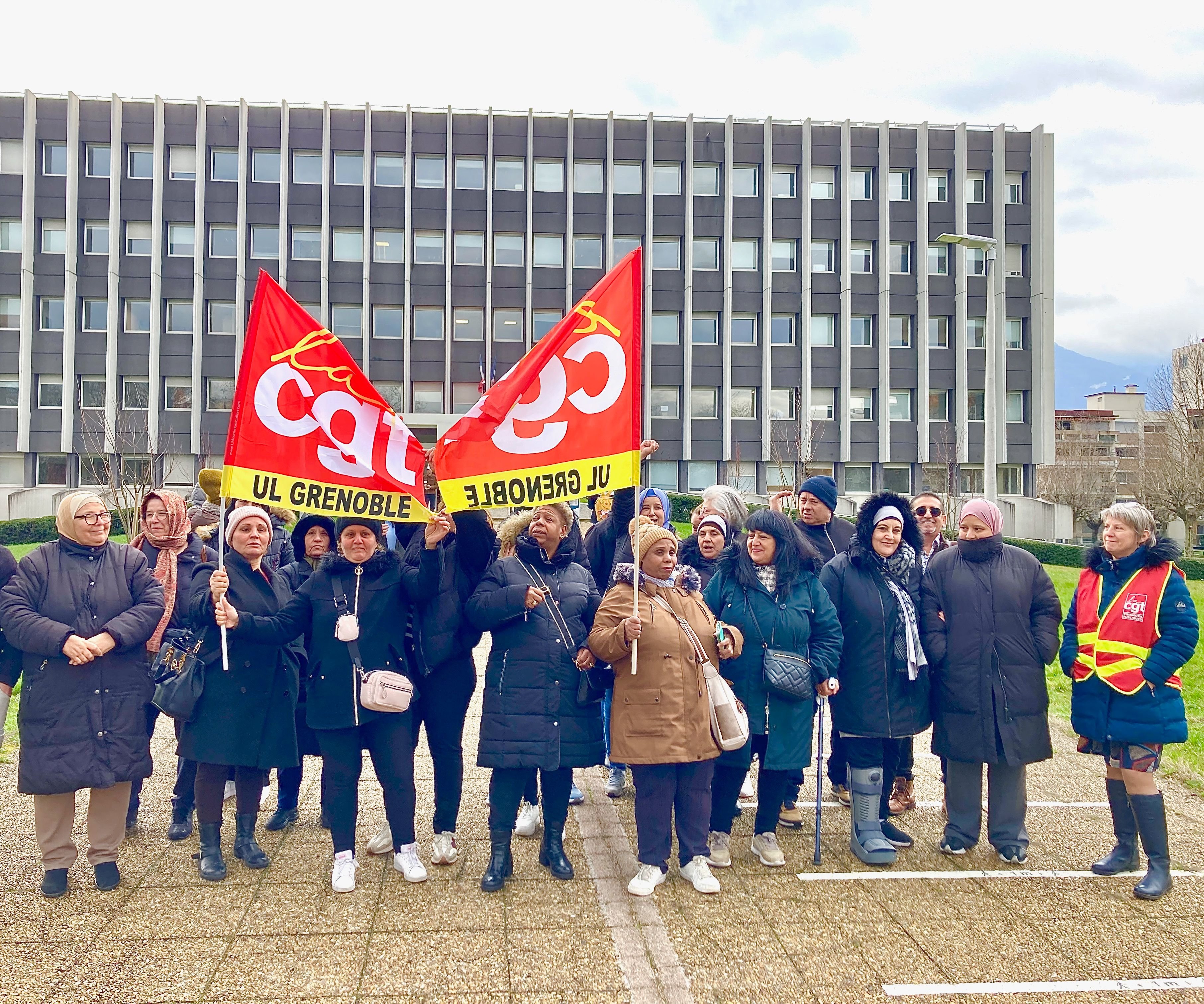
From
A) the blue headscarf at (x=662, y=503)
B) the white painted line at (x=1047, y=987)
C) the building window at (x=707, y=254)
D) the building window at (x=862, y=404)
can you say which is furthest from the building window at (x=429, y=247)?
the white painted line at (x=1047, y=987)

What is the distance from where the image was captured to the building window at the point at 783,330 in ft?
150

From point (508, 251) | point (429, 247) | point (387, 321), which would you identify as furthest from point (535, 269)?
point (387, 321)

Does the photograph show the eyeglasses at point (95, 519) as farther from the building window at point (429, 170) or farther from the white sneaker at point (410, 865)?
the building window at point (429, 170)

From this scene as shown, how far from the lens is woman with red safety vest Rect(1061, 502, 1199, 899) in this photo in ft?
17.1

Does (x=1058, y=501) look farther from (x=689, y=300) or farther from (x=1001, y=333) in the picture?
(x=689, y=300)

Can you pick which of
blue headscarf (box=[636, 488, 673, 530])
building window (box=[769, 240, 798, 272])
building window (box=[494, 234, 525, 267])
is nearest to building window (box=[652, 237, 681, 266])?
building window (box=[769, 240, 798, 272])

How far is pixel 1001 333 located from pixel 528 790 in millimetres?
45457

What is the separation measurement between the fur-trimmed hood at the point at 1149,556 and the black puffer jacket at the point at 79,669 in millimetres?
5422

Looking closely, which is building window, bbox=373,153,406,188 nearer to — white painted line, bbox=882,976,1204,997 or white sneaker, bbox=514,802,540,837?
white sneaker, bbox=514,802,540,837

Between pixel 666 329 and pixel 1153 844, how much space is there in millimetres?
41299

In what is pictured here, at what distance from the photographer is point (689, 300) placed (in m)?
44.9

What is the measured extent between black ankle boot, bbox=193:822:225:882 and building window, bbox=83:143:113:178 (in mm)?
45140

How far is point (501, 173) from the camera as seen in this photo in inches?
1746

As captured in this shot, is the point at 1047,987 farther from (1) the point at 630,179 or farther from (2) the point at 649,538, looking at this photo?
(1) the point at 630,179
